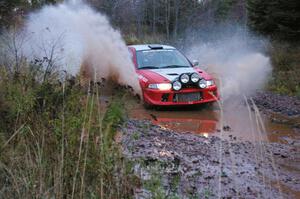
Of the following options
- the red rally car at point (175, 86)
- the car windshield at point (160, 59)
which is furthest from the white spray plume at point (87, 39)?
the red rally car at point (175, 86)

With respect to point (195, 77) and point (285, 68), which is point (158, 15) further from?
point (195, 77)

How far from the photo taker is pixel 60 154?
374 centimetres

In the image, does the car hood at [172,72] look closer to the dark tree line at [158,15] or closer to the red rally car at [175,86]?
the red rally car at [175,86]

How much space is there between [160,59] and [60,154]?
8.81m

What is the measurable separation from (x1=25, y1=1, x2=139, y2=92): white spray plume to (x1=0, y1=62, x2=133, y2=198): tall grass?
695 centimetres

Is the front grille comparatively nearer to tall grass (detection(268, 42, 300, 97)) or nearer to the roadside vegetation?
tall grass (detection(268, 42, 300, 97))

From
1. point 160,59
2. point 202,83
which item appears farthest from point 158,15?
point 202,83

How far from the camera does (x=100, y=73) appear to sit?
13.0 m

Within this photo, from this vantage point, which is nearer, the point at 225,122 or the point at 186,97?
the point at 225,122

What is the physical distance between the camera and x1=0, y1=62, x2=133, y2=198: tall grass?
11.5ft

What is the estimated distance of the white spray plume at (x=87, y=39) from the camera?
1229cm

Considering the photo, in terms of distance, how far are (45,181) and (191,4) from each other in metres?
40.2

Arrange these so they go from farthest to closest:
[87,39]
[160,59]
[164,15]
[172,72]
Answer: [164,15] < [87,39] < [160,59] < [172,72]

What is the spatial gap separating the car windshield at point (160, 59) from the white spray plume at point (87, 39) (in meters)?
0.32
